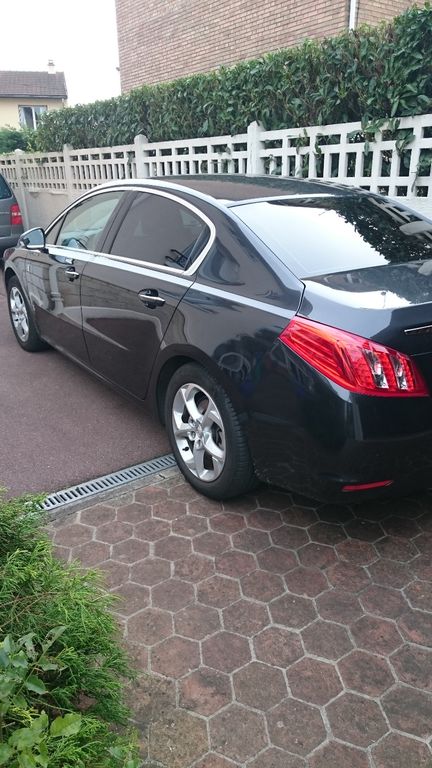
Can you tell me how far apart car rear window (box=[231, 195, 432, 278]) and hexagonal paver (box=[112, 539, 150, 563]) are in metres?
1.54

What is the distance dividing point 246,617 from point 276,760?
63 centimetres

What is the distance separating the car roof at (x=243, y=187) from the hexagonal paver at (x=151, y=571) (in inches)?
76.2

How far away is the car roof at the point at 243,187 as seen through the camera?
3414 millimetres

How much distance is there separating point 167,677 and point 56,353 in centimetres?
420

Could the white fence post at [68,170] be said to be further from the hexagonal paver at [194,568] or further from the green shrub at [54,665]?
the green shrub at [54,665]

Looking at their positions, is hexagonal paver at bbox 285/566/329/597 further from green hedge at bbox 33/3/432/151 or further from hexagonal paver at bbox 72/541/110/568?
green hedge at bbox 33/3/432/151

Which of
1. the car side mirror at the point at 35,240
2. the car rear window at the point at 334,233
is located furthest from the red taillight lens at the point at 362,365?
the car side mirror at the point at 35,240

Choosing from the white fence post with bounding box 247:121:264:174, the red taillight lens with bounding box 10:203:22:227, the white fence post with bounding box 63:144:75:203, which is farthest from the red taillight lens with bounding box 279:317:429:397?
the white fence post with bounding box 63:144:75:203

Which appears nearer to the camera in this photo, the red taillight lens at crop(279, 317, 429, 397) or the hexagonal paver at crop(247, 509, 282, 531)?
the red taillight lens at crop(279, 317, 429, 397)

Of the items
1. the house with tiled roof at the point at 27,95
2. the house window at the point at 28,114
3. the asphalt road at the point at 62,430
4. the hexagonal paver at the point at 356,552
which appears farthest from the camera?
the house window at the point at 28,114

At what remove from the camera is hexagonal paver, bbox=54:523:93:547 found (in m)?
2.99

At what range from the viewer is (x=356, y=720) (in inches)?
79.6

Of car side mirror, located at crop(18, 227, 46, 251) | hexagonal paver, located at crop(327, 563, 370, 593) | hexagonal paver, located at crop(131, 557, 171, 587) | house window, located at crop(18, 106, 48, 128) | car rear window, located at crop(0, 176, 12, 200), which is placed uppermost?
house window, located at crop(18, 106, 48, 128)

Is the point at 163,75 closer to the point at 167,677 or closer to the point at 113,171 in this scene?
the point at 113,171
